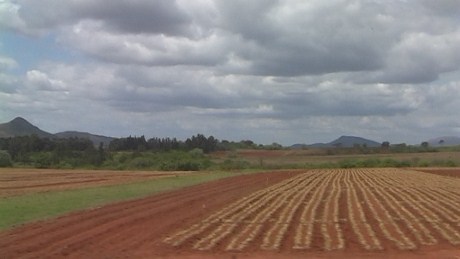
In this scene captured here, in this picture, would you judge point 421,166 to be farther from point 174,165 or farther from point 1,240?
point 1,240

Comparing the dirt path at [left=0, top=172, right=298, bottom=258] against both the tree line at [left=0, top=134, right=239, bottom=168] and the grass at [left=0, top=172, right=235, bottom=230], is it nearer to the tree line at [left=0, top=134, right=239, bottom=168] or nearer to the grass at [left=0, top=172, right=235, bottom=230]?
the grass at [left=0, top=172, right=235, bottom=230]

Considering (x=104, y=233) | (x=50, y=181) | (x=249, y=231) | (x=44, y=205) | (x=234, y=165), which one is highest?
(x=234, y=165)

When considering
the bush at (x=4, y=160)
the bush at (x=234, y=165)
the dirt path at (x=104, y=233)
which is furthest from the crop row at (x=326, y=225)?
the bush at (x=4, y=160)

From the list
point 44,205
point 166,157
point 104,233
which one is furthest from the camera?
point 166,157

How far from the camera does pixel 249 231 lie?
61.2 ft

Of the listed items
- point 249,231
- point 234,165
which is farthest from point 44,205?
point 234,165

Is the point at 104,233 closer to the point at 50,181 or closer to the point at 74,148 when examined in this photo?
the point at 50,181

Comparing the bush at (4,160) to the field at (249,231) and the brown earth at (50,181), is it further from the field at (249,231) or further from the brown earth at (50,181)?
the field at (249,231)

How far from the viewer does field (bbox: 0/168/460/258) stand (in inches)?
594

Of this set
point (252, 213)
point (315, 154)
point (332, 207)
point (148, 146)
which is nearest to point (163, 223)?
point (252, 213)

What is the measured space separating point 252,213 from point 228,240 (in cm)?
791

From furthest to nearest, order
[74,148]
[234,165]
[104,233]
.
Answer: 1. [74,148]
2. [234,165]
3. [104,233]

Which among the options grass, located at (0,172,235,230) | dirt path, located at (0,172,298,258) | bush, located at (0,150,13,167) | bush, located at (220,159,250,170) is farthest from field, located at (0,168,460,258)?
bush, located at (0,150,13,167)

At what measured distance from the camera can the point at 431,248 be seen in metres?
15.1
